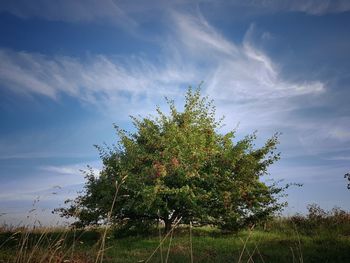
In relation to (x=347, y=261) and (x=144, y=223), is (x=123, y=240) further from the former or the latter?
(x=347, y=261)

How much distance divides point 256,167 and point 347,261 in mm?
9451

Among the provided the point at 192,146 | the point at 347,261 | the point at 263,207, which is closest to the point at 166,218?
the point at 192,146

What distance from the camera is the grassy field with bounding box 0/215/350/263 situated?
15273mm

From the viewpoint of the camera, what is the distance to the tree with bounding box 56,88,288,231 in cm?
2070

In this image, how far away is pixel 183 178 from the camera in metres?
20.8

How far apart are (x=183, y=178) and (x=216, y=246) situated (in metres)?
3.94

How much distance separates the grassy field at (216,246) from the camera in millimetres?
15273

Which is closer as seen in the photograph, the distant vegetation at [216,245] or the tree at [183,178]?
the distant vegetation at [216,245]

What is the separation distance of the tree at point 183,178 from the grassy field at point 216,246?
130 cm

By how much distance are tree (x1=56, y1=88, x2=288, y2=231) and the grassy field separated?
4.27 ft

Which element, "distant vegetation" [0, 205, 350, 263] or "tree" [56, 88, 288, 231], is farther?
"tree" [56, 88, 288, 231]

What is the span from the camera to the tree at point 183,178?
20.7 metres

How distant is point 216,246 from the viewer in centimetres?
1880

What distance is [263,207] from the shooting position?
23.2 m
